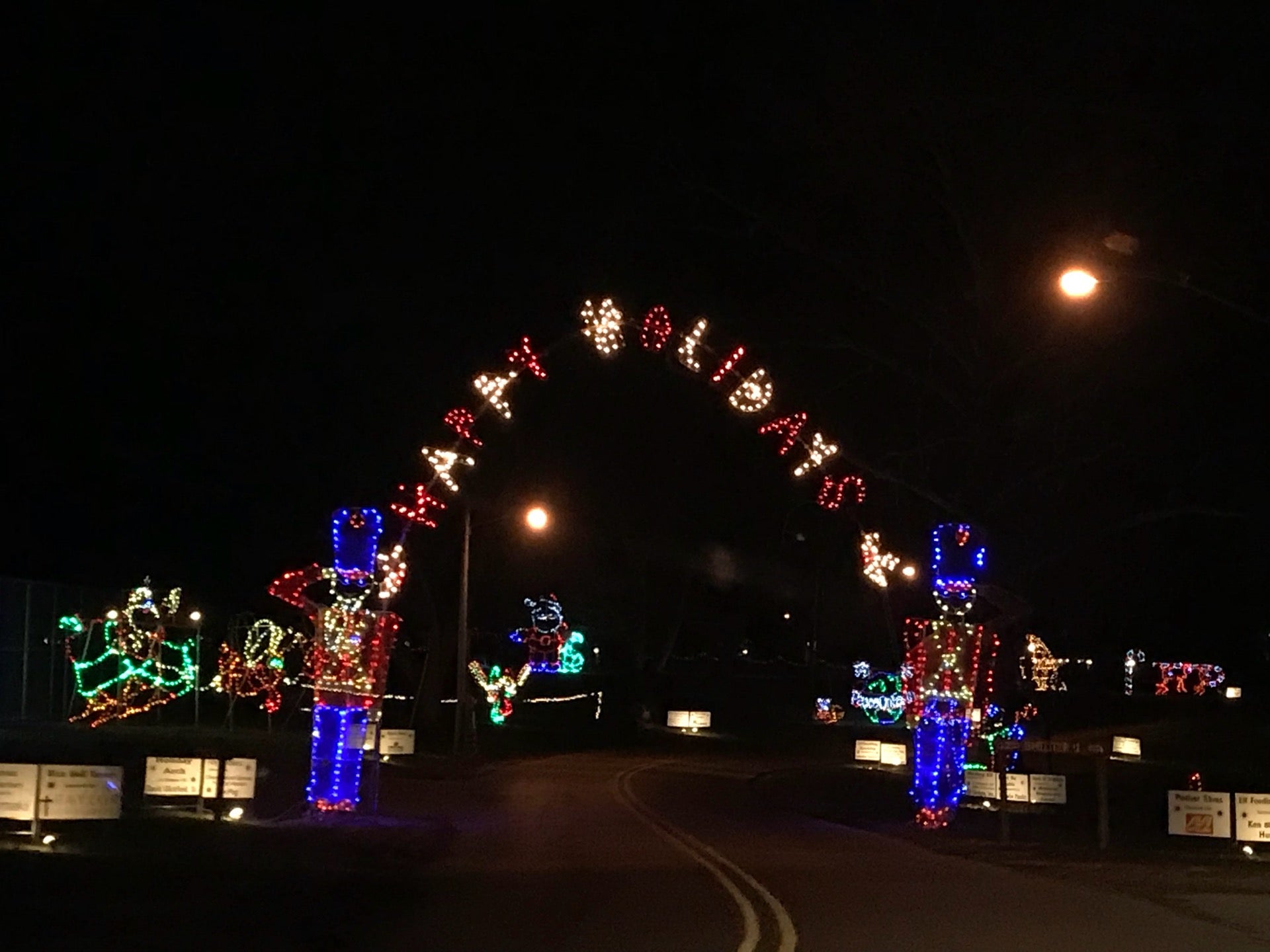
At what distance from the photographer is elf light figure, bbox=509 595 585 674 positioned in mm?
54156

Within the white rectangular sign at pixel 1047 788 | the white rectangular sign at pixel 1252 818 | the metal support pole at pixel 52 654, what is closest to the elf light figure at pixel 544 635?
the metal support pole at pixel 52 654

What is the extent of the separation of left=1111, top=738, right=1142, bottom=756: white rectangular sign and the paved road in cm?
2070

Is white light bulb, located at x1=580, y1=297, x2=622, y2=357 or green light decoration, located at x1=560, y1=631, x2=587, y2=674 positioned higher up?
white light bulb, located at x1=580, y1=297, x2=622, y2=357

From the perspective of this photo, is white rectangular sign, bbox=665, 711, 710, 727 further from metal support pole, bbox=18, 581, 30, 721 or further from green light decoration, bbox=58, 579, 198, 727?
metal support pole, bbox=18, 581, 30, 721

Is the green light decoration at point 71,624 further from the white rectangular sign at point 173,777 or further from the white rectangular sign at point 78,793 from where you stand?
the white rectangular sign at point 78,793

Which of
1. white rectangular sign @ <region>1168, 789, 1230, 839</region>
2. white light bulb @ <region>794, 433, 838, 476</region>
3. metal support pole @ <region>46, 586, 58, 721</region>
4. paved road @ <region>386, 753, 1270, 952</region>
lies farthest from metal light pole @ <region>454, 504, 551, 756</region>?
white rectangular sign @ <region>1168, 789, 1230, 839</region>

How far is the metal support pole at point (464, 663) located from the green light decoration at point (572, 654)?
16.7 metres

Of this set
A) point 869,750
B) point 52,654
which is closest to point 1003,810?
point 869,750

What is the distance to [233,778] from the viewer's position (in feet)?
70.0

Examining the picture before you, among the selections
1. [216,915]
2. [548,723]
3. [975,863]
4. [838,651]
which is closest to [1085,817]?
[975,863]

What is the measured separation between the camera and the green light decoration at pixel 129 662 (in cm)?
4175

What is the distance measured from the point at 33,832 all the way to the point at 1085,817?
55.9ft

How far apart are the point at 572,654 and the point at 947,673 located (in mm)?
37538

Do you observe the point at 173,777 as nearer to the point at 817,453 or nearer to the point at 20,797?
the point at 20,797
